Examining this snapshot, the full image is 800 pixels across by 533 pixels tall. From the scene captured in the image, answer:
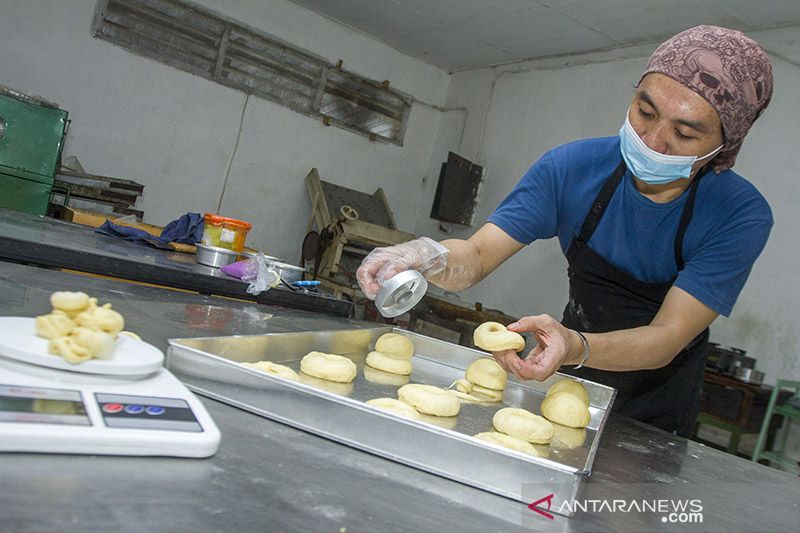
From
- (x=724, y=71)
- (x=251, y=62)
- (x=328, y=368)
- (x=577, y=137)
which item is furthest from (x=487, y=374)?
(x=251, y=62)

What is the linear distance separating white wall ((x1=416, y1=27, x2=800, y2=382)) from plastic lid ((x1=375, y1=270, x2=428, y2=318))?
12.7 feet

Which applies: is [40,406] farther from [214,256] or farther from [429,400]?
[214,256]

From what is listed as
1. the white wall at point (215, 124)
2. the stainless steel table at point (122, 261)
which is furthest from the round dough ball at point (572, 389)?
the white wall at point (215, 124)

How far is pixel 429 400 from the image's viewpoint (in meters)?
1.21

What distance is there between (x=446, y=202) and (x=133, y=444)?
5.94 m

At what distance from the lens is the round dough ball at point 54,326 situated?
0.80 m

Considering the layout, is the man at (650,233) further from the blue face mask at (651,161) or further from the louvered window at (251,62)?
the louvered window at (251,62)

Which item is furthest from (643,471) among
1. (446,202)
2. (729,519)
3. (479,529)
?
(446,202)

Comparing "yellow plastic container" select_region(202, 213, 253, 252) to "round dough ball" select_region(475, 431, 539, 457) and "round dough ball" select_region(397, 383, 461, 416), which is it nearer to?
"round dough ball" select_region(397, 383, 461, 416)

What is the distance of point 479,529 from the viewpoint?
30.6 inches

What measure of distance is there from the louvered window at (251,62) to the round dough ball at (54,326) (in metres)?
5.31

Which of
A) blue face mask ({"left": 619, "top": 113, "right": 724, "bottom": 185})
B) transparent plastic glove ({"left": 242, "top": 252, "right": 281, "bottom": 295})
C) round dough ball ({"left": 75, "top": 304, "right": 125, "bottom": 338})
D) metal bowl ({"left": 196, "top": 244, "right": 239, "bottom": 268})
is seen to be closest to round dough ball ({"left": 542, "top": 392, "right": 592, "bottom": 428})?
blue face mask ({"left": 619, "top": 113, "right": 724, "bottom": 185})

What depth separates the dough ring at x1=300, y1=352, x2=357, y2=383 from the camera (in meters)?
1.25

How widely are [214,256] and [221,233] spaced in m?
0.29
